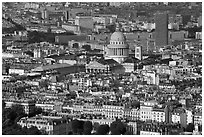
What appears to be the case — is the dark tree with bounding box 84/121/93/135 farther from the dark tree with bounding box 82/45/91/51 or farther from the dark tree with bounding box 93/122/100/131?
the dark tree with bounding box 82/45/91/51

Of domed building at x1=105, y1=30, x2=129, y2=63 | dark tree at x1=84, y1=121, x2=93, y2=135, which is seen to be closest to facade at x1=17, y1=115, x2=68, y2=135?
dark tree at x1=84, y1=121, x2=93, y2=135

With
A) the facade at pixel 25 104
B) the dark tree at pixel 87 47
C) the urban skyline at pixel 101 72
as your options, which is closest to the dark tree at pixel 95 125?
the urban skyline at pixel 101 72

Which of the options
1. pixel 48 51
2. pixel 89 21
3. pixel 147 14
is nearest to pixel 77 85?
pixel 48 51

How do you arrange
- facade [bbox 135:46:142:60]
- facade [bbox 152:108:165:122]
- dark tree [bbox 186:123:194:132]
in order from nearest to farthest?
dark tree [bbox 186:123:194:132], facade [bbox 152:108:165:122], facade [bbox 135:46:142:60]

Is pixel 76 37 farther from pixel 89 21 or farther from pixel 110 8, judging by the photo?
pixel 110 8

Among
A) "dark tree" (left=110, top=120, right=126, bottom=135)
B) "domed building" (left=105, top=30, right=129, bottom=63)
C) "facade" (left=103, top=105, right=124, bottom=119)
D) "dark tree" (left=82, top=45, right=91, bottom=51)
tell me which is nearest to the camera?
"dark tree" (left=110, top=120, right=126, bottom=135)

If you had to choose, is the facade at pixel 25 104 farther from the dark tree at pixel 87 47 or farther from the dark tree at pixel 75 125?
the dark tree at pixel 87 47
